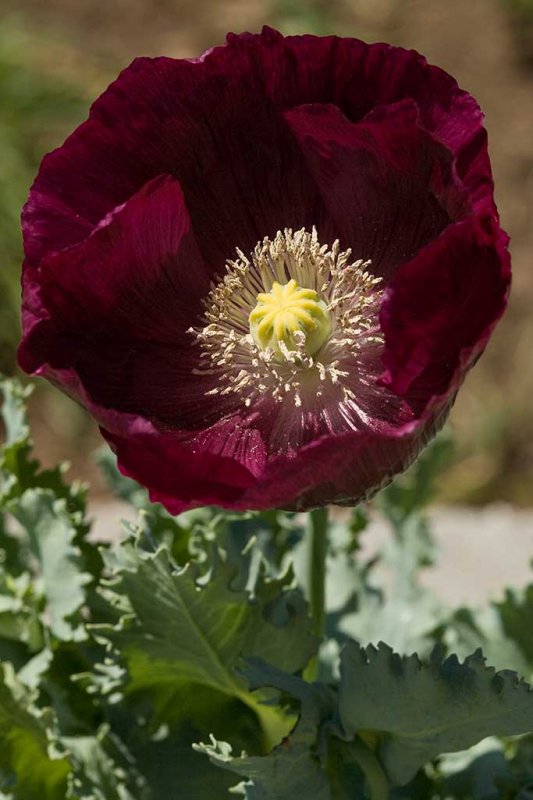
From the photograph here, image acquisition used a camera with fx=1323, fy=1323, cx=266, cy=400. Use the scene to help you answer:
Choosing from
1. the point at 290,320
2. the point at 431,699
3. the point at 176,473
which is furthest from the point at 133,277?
the point at 431,699

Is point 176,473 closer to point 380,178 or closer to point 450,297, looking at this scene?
point 450,297

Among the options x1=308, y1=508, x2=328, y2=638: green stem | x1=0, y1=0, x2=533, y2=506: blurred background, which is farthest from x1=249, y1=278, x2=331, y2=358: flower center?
x1=0, y1=0, x2=533, y2=506: blurred background

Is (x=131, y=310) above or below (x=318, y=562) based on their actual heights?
above

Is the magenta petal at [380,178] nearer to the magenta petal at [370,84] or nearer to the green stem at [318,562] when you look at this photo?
the magenta petal at [370,84]

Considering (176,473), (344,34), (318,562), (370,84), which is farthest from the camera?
(344,34)

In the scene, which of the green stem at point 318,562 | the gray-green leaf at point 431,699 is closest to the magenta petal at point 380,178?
the green stem at point 318,562

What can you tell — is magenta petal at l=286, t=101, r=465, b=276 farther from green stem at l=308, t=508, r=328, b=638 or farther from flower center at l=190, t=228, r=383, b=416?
green stem at l=308, t=508, r=328, b=638
